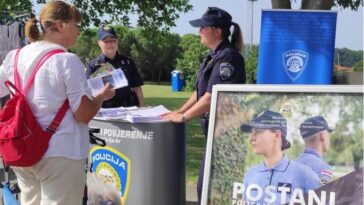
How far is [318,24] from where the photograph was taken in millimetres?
5180

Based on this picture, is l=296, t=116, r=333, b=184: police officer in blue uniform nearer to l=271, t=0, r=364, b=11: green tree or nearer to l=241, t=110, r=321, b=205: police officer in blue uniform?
l=241, t=110, r=321, b=205: police officer in blue uniform

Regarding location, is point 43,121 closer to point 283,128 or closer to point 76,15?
point 76,15

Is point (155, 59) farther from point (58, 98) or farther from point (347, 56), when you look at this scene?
point (58, 98)

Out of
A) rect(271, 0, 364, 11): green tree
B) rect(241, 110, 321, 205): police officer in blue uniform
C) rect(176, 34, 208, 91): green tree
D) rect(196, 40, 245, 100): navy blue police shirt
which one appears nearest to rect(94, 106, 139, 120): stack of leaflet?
rect(196, 40, 245, 100): navy blue police shirt

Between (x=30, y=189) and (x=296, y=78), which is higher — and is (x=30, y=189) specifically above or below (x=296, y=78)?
below

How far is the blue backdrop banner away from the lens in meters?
5.17

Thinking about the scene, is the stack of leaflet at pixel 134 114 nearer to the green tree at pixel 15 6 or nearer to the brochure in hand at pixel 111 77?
the brochure in hand at pixel 111 77

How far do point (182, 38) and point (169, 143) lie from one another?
45.4m

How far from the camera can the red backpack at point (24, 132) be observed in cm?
287

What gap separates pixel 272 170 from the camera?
319 cm

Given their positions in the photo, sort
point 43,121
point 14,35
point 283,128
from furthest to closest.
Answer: point 14,35
point 283,128
point 43,121

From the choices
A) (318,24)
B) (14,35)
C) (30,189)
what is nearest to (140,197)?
(30,189)

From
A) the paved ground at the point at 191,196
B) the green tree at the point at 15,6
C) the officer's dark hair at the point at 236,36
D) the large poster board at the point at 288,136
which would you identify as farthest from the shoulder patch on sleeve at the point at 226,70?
the green tree at the point at 15,6

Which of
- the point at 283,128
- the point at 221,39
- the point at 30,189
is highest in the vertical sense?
the point at 221,39
